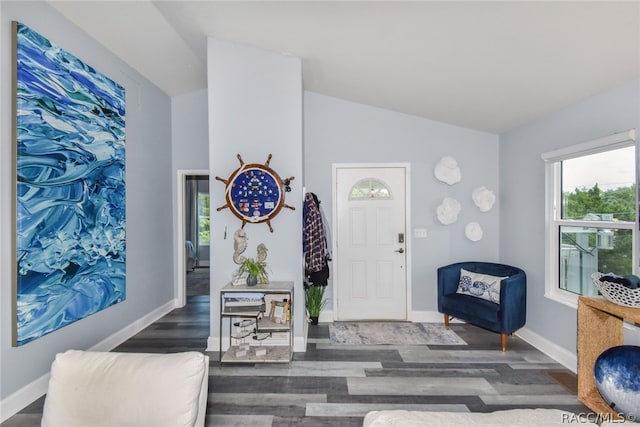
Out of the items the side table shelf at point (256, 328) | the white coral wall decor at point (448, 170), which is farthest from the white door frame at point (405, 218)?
the side table shelf at point (256, 328)

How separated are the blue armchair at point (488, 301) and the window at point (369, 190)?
1141mm

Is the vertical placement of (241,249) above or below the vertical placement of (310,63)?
below

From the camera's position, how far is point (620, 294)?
77.5 inches

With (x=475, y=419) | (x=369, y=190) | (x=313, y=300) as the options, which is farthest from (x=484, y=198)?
(x=475, y=419)

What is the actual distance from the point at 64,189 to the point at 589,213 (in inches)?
173

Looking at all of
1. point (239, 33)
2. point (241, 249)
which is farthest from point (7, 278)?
point (239, 33)

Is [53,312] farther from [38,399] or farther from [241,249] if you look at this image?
[241,249]

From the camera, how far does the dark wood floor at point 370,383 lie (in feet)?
6.98

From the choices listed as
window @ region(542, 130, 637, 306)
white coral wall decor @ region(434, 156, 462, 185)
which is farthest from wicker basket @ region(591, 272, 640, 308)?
white coral wall decor @ region(434, 156, 462, 185)

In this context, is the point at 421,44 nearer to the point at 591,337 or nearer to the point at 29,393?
the point at 591,337

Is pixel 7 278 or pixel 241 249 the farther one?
pixel 241 249

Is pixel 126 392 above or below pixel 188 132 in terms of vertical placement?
below

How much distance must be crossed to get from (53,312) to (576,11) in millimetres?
4011

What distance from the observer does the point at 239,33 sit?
2.84 metres
